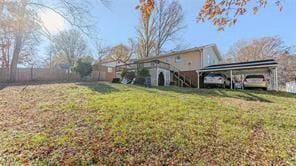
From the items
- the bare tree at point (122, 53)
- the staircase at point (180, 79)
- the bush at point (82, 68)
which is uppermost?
the bare tree at point (122, 53)

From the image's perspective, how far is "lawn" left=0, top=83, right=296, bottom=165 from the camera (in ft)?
13.7

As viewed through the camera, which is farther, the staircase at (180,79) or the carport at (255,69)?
the staircase at (180,79)

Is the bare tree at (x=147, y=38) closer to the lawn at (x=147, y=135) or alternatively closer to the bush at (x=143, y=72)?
the bush at (x=143, y=72)

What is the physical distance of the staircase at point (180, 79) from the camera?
2166 cm

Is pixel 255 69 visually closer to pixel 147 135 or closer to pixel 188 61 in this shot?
pixel 188 61

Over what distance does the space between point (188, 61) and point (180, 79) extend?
228cm

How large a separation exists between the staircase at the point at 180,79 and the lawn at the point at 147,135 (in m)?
13.9

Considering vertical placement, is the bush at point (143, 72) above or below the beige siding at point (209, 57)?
below

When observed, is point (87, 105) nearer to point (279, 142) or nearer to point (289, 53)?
point (279, 142)

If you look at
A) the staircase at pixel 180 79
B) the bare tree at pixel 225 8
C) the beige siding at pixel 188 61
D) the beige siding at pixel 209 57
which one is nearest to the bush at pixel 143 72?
the staircase at pixel 180 79

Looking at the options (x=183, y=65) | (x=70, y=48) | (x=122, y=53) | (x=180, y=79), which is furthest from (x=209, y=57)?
(x=70, y=48)

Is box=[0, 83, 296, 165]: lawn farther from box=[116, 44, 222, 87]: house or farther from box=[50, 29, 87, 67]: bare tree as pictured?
box=[50, 29, 87, 67]: bare tree

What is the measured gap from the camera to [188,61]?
2236cm

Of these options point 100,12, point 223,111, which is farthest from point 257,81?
point 100,12
